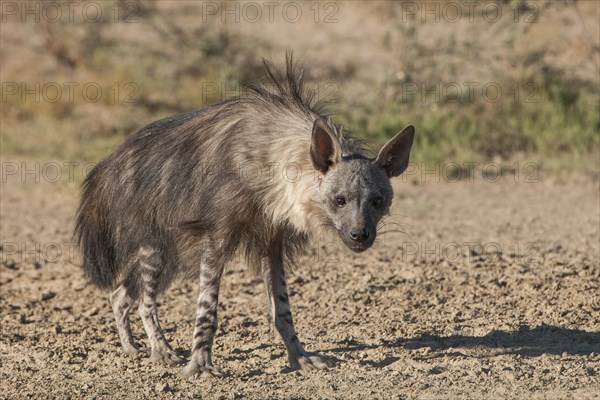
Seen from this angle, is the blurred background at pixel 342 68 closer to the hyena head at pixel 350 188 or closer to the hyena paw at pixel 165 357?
the hyena paw at pixel 165 357

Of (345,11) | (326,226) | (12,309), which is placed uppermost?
(345,11)

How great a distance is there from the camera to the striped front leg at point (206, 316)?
18.7ft

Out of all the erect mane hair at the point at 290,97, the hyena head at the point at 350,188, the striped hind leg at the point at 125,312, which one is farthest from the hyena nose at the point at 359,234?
the striped hind leg at the point at 125,312

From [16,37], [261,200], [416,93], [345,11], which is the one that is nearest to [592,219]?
[416,93]

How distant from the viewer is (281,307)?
19.8ft

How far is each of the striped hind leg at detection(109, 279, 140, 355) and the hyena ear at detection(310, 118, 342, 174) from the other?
1.62 meters

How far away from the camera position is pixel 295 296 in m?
7.36

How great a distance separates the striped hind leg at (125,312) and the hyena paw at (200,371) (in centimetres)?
74

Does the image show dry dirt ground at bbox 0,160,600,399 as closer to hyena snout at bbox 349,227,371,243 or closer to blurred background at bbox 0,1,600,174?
hyena snout at bbox 349,227,371,243

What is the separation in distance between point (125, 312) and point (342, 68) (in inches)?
317

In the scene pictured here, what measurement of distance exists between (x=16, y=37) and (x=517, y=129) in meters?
7.31

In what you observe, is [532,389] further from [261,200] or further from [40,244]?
[40,244]

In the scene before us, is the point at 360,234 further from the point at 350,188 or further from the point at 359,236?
the point at 350,188

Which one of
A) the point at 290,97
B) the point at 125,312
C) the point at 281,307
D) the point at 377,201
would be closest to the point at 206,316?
the point at 281,307
